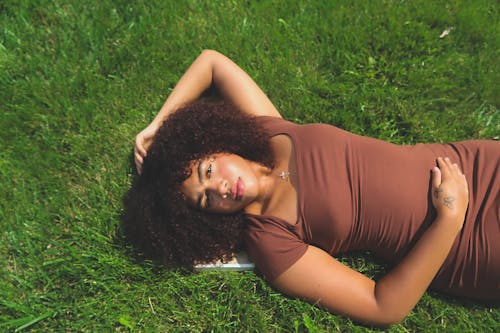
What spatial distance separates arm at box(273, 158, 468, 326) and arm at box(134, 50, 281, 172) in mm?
1209

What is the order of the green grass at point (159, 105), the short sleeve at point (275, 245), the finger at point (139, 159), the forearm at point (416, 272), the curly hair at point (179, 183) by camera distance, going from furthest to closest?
the finger at point (139, 159)
the green grass at point (159, 105)
the curly hair at point (179, 183)
the short sleeve at point (275, 245)
the forearm at point (416, 272)

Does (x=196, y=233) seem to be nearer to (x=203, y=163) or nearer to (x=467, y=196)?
(x=203, y=163)

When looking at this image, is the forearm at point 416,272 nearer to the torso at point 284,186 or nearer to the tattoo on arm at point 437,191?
the tattoo on arm at point 437,191

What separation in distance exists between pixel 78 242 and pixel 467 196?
288cm

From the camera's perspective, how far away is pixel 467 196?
2691 mm

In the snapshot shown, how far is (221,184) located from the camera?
2.64 metres

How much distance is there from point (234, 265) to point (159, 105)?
1609 mm

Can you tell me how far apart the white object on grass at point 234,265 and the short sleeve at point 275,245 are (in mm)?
348

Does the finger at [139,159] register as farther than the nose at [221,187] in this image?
Yes

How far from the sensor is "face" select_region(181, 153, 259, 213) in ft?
8.75

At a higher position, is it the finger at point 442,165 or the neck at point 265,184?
the finger at point 442,165

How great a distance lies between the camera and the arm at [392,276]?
262cm

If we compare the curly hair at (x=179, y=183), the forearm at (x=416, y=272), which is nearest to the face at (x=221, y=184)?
the curly hair at (x=179, y=183)

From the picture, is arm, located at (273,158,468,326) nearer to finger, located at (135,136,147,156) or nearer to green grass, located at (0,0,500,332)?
green grass, located at (0,0,500,332)
